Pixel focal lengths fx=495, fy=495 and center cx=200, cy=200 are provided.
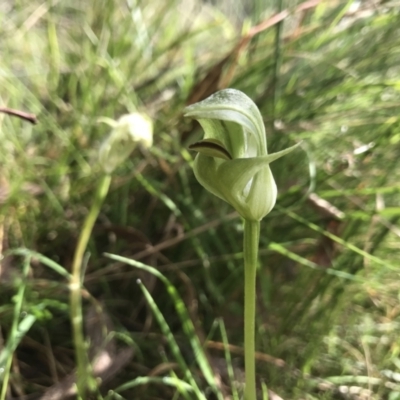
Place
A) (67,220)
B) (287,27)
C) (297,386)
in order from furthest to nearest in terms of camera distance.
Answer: (287,27) < (67,220) < (297,386)

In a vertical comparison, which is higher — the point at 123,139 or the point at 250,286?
the point at 123,139

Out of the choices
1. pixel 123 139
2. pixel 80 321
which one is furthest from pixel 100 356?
pixel 123 139

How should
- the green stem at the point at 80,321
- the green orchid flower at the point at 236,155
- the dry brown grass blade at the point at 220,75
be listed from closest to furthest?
the green orchid flower at the point at 236,155 < the green stem at the point at 80,321 < the dry brown grass blade at the point at 220,75

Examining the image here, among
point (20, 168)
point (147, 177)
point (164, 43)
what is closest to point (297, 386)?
point (147, 177)

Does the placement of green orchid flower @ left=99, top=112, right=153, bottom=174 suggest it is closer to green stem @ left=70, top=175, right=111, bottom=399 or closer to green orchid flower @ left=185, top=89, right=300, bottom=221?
green stem @ left=70, top=175, right=111, bottom=399

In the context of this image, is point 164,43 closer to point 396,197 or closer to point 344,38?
point 344,38

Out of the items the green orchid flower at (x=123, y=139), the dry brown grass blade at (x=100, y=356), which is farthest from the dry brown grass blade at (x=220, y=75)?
the dry brown grass blade at (x=100, y=356)

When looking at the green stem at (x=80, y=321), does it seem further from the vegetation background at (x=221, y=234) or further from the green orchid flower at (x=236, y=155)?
the green orchid flower at (x=236, y=155)

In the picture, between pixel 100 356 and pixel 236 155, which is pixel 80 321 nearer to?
pixel 100 356
